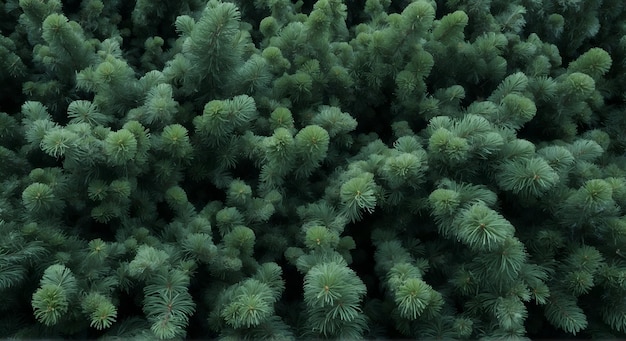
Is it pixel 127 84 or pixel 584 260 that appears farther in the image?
pixel 127 84

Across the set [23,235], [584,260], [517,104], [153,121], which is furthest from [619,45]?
[23,235]

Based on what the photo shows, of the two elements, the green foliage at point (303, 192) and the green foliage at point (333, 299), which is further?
the green foliage at point (303, 192)

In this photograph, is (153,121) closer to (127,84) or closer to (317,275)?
(127,84)

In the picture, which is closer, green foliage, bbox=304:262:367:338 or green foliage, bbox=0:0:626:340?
green foliage, bbox=304:262:367:338

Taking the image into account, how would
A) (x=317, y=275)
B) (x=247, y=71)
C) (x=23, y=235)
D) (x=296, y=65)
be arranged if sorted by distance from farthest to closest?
(x=296, y=65), (x=247, y=71), (x=23, y=235), (x=317, y=275)

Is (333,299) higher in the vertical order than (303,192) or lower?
higher

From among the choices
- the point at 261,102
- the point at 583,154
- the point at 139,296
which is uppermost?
the point at 261,102

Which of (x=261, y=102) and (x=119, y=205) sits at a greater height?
(x=261, y=102)

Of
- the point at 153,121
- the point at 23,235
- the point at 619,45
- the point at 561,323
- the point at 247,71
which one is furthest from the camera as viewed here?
the point at 619,45

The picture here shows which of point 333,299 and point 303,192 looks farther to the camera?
point 303,192
